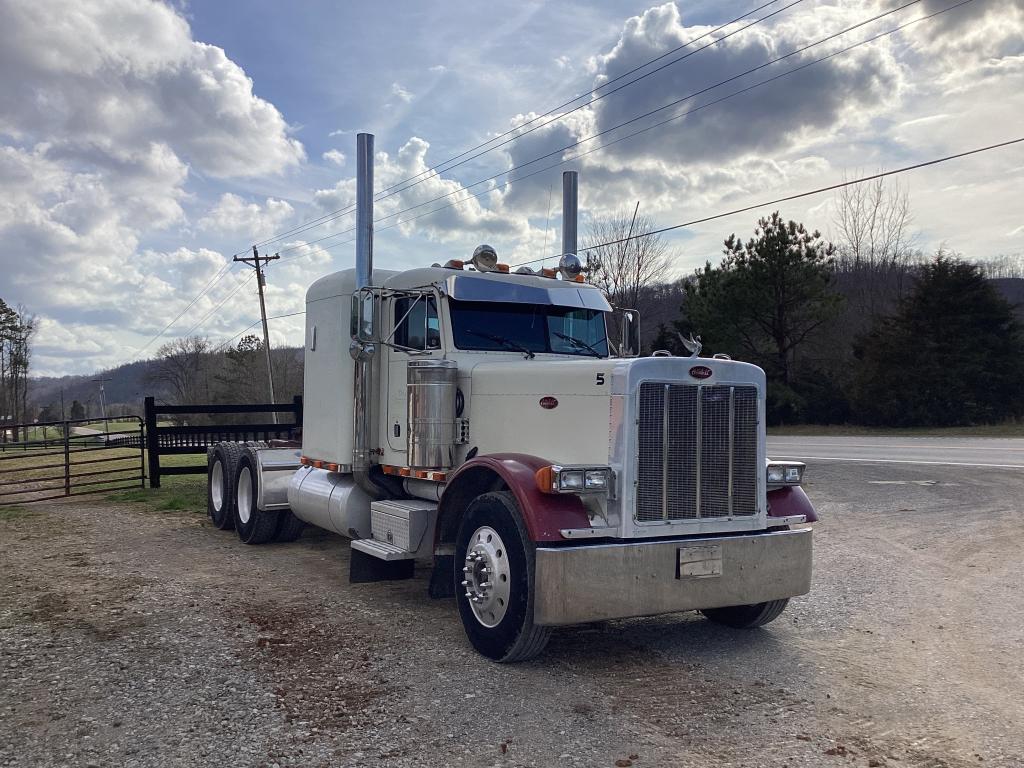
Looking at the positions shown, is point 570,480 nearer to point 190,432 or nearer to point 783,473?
point 783,473

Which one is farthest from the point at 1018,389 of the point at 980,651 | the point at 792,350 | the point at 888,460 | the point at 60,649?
the point at 60,649

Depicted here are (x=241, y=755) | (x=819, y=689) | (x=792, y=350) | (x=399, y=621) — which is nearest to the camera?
(x=241, y=755)

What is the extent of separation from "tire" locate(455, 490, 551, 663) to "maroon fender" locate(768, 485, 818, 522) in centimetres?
190

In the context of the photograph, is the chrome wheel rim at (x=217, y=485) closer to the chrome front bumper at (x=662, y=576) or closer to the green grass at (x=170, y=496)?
the green grass at (x=170, y=496)

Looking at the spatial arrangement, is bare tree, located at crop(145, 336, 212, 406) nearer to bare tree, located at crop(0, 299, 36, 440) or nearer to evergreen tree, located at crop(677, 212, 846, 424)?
bare tree, located at crop(0, 299, 36, 440)

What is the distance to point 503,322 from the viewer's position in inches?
282

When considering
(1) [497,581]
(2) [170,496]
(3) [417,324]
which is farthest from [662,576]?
(2) [170,496]

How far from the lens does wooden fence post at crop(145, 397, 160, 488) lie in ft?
49.9

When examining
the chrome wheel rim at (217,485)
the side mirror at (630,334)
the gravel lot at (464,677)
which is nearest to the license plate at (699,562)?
the gravel lot at (464,677)

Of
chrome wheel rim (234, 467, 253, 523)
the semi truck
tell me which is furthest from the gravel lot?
chrome wheel rim (234, 467, 253, 523)

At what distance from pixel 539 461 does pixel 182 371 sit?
94.3 m

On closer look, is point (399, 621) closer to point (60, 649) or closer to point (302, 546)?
point (60, 649)

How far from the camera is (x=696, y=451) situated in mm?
5504

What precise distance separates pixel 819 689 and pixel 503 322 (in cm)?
372
